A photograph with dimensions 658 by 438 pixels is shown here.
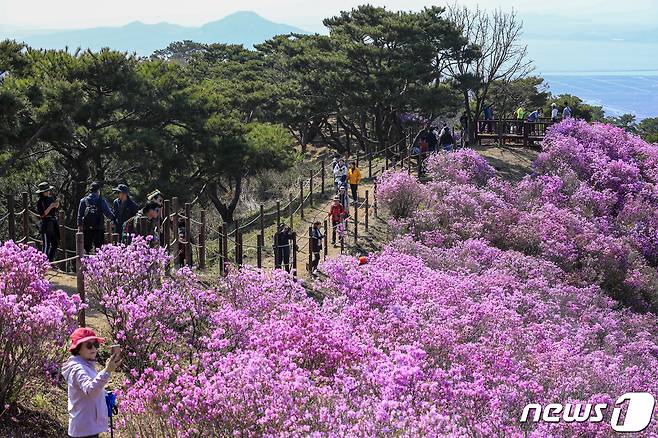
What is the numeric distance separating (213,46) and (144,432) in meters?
58.2

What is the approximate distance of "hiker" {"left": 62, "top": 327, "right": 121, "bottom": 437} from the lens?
19.4 feet

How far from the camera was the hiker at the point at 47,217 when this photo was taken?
12758 mm

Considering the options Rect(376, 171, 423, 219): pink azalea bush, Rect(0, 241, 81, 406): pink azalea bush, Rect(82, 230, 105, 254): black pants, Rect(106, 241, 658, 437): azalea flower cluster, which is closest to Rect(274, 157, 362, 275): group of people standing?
Rect(376, 171, 423, 219): pink azalea bush

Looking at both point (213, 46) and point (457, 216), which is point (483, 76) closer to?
point (457, 216)

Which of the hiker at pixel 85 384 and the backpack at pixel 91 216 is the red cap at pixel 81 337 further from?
the backpack at pixel 91 216

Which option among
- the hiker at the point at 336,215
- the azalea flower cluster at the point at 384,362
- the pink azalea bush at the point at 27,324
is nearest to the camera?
the azalea flower cluster at the point at 384,362

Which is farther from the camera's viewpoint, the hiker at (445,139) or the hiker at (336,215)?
the hiker at (445,139)

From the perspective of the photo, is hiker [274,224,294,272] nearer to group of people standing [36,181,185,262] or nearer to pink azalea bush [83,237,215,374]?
group of people standing [36,181,185,262]

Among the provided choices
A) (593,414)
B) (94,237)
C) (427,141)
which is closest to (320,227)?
(94,237)

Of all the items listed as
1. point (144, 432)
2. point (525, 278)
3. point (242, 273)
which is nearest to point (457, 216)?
point (525, 278)

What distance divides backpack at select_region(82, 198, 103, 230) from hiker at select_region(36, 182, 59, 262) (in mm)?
583

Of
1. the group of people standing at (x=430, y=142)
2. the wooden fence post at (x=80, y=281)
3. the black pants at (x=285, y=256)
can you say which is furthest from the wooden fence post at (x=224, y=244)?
the group of people standing at (x=430, y=142)

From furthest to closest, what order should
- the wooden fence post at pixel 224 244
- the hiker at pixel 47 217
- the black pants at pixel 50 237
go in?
the wooden fence post at pixel 224 244 < the black pants at pixel 50 237 < the hiker at pixel 47 217

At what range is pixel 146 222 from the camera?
39.4 ft
